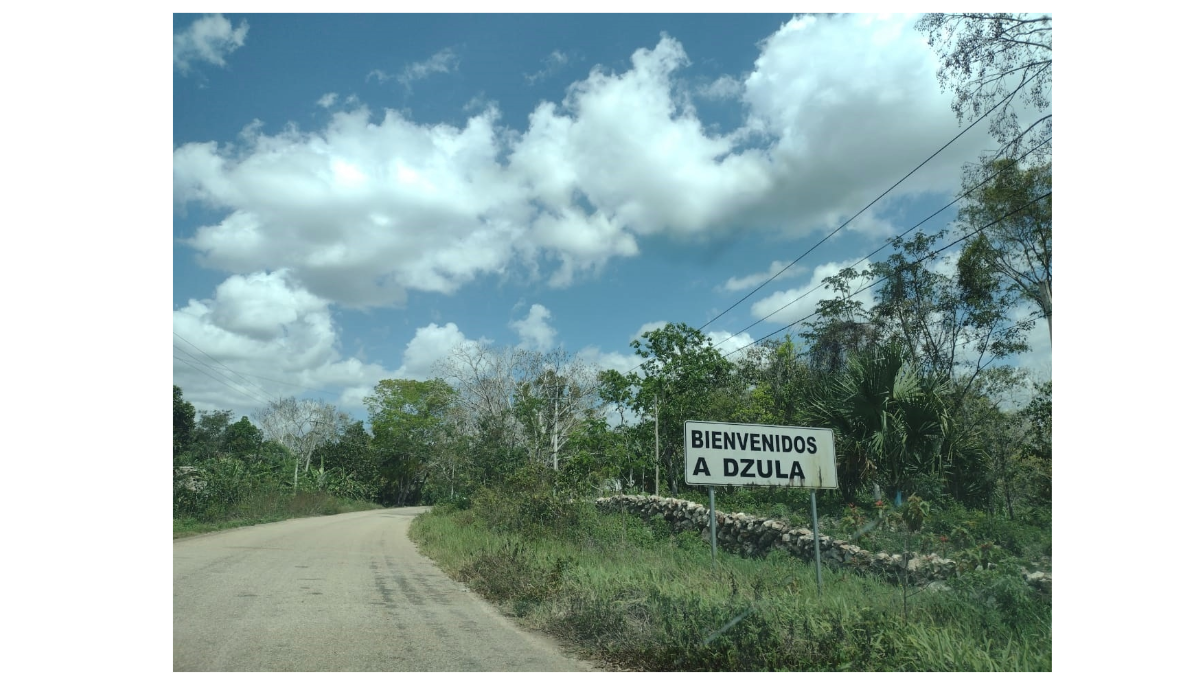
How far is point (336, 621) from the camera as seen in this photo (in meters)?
7.48

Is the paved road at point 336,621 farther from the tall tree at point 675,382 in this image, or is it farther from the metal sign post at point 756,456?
the tall tree at point 675,382

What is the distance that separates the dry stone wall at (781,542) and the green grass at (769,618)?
Answer: 647 millimetres

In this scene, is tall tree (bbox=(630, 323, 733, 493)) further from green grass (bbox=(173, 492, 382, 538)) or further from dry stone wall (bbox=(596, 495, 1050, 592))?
green grass (bbox=(173, 492, 382, 538))

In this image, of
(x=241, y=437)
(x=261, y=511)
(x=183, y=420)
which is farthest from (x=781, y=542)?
(x=241, y=437)

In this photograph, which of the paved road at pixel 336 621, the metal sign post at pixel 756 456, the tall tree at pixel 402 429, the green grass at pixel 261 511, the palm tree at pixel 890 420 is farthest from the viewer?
the tall tree at pixel 402 429

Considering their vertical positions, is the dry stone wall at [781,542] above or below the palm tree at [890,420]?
below

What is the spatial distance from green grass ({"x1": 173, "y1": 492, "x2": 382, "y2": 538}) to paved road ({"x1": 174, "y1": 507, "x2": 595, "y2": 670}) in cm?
917

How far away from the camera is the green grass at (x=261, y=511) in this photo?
21484 millimetres

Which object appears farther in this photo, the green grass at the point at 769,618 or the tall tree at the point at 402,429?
the tall tree at the point at 402,429

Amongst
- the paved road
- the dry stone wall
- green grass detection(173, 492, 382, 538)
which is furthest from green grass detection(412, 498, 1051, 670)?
green grass detection(173, 492, 382, 538)

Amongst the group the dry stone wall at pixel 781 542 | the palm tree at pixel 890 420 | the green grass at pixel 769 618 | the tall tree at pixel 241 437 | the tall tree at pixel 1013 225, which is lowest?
the tall tree at pixel 241 437

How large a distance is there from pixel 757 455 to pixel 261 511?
27135mm

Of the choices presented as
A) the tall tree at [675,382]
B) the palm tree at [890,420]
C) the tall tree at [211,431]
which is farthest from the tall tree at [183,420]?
the palm tree at [890,420]

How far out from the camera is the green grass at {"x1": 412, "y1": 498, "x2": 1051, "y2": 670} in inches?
220
